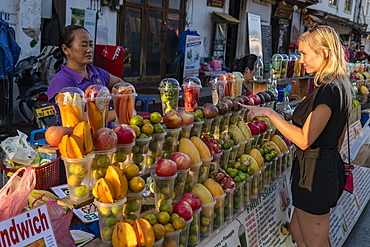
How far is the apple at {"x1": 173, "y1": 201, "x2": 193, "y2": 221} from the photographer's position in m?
1.92

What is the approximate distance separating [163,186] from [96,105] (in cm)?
58

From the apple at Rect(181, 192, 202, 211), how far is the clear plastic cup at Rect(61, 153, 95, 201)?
58 centimetres

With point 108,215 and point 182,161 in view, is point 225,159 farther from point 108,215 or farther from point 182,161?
point 108,215

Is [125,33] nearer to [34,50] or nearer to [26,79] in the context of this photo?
[34,50]

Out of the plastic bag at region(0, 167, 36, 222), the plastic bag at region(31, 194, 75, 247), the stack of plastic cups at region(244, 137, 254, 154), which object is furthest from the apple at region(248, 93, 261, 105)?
the plastic bag at region(0, 167, 36, 222)

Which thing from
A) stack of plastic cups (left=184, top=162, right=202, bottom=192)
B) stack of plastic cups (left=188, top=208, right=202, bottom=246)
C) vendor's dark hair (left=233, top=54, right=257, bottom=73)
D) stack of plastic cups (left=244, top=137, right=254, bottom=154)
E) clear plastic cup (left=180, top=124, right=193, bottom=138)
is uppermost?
vendor's dark hair (left=233, top=54, right=257, bottom=73)

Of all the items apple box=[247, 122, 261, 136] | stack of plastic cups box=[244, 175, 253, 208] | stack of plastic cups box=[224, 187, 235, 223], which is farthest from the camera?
apple box=[247, 122, 261, 136]

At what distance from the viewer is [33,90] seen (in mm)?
5598

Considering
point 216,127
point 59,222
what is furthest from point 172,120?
point 59,222

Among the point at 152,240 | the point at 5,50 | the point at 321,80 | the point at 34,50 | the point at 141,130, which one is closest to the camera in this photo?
the point at 152,240

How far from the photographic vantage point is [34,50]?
257 inches

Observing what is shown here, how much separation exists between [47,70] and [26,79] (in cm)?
37

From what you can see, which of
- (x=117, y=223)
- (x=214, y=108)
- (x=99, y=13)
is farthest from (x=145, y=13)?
(x=117, y=223)

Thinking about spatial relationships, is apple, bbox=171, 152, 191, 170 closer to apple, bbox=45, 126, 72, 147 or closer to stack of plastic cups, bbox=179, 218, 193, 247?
stack of plastic cups, bbox=179, 218, 193, 247
